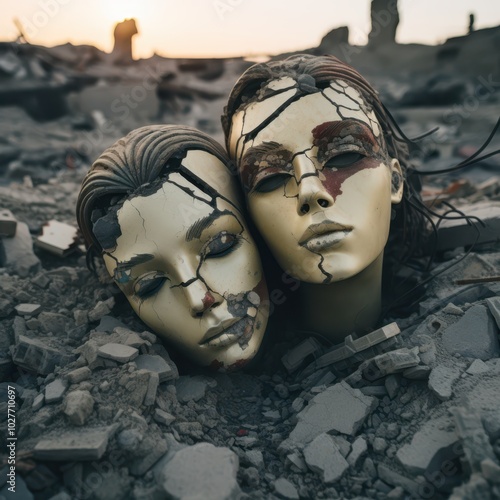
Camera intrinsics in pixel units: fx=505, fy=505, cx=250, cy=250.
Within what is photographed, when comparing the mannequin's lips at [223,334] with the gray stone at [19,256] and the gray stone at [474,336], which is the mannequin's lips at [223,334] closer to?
the gray stone at [474,336]

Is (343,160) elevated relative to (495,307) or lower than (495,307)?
elevated

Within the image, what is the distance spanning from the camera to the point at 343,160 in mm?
2447

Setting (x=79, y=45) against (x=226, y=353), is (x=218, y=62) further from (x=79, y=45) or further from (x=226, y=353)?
(x=226, y=353)

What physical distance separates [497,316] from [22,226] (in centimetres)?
309

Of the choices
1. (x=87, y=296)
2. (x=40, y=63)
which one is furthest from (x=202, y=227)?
(x=40, y=63)

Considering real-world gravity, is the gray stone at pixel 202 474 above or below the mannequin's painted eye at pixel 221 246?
below

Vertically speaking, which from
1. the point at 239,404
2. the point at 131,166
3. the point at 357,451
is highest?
the point at 131,166

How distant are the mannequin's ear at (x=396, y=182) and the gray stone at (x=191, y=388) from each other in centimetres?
136

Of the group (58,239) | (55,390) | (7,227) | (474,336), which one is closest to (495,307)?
(474,336)

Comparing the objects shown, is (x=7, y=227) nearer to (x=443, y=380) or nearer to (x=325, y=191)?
(x=325, y=191)

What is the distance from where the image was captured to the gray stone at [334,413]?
2084mm

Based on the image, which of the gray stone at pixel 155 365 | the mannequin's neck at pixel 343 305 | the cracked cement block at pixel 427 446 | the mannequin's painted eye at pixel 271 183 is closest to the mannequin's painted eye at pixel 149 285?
the gray stone at pixel 155 365

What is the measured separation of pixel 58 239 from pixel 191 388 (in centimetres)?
177

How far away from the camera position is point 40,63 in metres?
12.0
